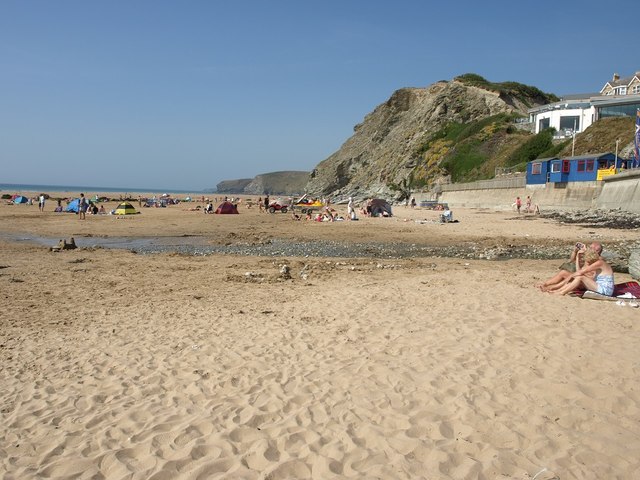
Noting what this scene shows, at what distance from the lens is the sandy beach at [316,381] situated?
3.97 metres

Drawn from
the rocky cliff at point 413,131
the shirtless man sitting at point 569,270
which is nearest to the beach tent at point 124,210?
the shirtless man sitting at point 569,270

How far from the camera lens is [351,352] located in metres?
6.39

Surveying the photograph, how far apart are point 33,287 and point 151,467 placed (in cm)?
837

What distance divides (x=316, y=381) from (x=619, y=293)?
6620 millimetres

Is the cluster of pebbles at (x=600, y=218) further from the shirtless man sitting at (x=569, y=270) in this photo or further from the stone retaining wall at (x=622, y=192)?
the shirtless man sitting at (x=569, y=270)

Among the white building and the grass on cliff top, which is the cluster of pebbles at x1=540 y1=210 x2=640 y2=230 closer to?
the white building

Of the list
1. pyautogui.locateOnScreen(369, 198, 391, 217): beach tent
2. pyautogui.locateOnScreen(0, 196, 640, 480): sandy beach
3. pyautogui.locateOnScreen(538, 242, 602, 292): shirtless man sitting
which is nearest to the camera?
pyautogui.locateOnScreen(0, 196, 640, 480): sandy beach

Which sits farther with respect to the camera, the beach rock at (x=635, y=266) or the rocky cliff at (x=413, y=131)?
the rocky cliff at (x=413, y=131)

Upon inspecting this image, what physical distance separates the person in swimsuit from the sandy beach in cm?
41

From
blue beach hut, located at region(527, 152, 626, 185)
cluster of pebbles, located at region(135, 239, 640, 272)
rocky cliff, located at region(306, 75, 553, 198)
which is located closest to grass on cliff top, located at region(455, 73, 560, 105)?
rocky cliff, located at region(306, 75, 553, 198)

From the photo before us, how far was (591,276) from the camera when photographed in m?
9.31

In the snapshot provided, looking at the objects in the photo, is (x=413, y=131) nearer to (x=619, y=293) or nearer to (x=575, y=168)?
(x=575, y=168)

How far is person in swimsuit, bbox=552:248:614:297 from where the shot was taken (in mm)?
9041

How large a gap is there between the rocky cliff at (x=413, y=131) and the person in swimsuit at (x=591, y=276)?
58398 mm
